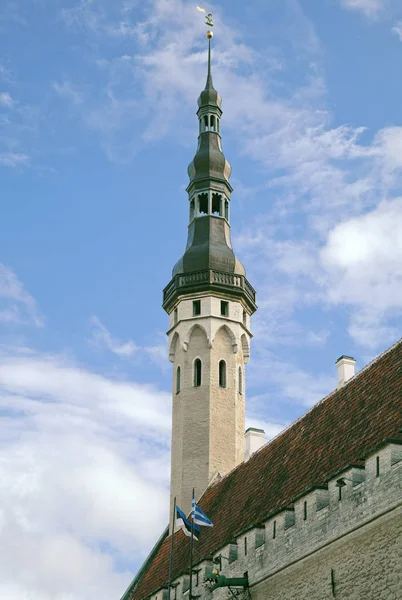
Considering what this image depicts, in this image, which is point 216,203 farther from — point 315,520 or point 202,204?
point 315,520

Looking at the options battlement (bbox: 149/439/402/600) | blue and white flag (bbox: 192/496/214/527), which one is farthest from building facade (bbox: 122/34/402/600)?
blue and white flag (bbox: 192/496/214/527)

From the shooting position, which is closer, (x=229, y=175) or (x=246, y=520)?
(x=246, y=520)

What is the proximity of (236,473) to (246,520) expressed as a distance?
21.6 ft

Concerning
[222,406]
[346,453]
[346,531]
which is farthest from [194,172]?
[346,531]

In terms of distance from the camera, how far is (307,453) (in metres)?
30.4

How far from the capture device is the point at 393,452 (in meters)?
22.0

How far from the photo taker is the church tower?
4134cm

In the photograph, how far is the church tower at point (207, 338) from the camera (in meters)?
41.3

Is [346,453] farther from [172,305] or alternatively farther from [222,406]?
[172,305]

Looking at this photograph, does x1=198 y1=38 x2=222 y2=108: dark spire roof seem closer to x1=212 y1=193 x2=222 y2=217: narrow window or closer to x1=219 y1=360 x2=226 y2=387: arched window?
x1=212 y1=193 x2=222 y2=217: narrow window

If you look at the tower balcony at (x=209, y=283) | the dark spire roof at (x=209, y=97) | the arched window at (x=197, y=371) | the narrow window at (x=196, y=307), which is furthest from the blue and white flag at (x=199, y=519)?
the dark spire roof at (x=209, y=97)

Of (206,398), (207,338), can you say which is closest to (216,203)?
(207,338)

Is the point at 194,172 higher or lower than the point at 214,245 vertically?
higher

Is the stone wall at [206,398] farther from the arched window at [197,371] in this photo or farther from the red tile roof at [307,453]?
the red tile roof at [307,453]
